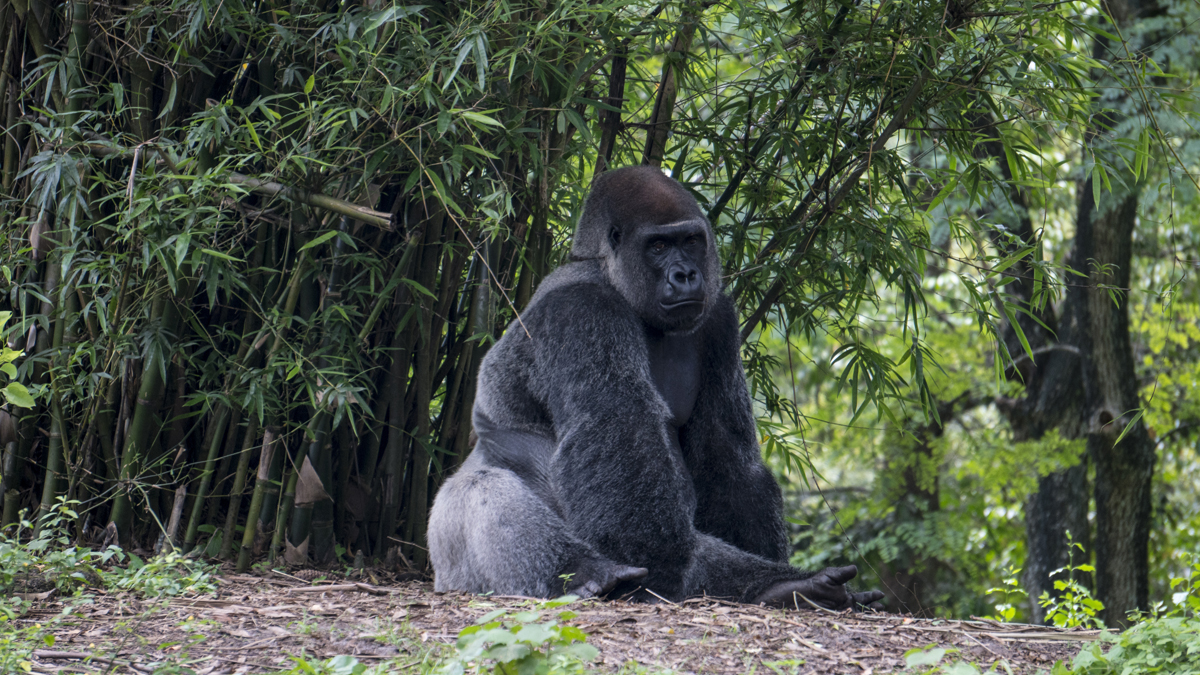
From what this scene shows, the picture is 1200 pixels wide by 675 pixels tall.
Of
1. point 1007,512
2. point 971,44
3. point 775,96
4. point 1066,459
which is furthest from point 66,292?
point 1007,512

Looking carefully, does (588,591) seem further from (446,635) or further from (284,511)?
(284,511)

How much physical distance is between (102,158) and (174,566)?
1.37 meters

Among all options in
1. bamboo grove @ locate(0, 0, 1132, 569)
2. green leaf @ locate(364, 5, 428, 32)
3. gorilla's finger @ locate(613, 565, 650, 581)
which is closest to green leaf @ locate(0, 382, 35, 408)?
bamboo grove @ locate(0, 0, 1132, 569)

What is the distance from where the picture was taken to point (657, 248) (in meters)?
3.29

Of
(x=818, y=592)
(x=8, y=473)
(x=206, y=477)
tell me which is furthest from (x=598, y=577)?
(x=8, y=473)

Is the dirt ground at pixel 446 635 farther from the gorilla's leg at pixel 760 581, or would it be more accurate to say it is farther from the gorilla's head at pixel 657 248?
the gorilla's head at pixel 657 248

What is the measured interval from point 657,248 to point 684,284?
18 cm

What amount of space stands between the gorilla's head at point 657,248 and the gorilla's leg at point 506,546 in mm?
733

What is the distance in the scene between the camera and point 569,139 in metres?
3.76

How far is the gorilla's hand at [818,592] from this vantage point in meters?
3.03

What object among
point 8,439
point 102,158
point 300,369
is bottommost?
point 8,439

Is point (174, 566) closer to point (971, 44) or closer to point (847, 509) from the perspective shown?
point (971, 44)

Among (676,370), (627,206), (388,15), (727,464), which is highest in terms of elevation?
(388,15)

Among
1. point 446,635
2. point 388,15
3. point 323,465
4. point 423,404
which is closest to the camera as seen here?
point 446,635
